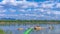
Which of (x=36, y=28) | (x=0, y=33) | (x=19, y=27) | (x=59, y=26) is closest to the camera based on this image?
(x=0, y=33)

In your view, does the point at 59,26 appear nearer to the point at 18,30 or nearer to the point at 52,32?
the point at 52,32

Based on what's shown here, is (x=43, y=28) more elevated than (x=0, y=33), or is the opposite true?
(x=0, y=33)

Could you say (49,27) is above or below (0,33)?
below

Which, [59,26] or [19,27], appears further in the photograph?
[59,26]

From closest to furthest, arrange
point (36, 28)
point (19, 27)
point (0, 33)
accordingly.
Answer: point (0, 33) < point (36, 28) < point (19, 27)

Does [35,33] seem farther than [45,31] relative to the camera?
No

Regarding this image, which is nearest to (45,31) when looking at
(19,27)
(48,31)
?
(48,31)

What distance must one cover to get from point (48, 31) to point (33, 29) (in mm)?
1116

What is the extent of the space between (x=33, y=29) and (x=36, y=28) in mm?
88

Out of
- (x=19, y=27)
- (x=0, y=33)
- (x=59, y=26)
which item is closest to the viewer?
(x=0, y=33)

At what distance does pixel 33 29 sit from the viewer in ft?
16.9

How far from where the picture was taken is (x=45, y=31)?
6125 mm

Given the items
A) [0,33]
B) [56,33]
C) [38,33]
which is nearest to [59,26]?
[56,33]

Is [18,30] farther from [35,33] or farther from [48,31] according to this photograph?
[48,31]
